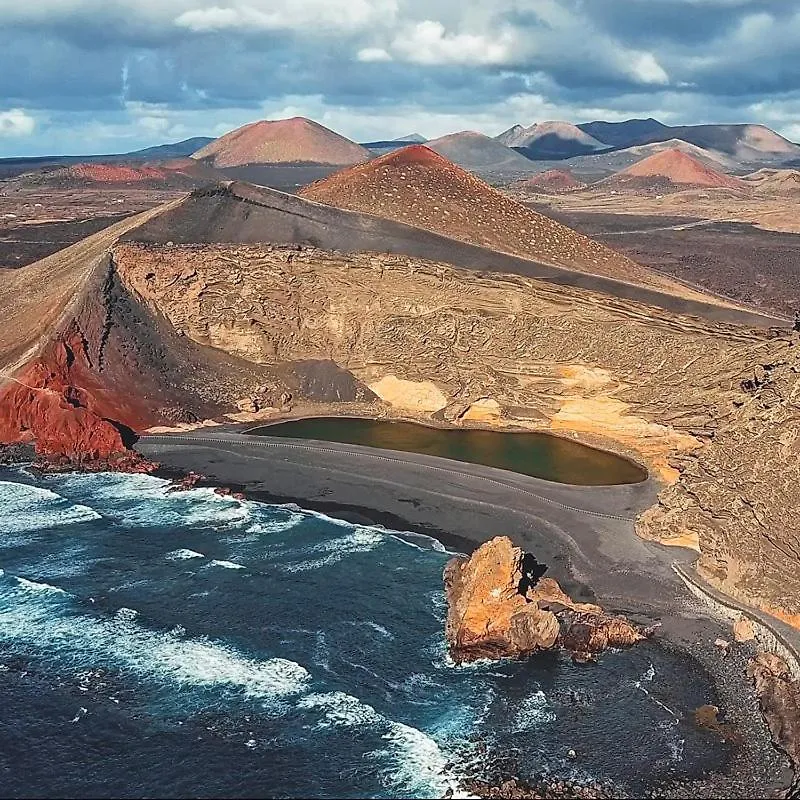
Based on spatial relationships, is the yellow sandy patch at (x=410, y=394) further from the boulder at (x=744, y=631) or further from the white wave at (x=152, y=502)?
the boulder at (x=744, y=631)

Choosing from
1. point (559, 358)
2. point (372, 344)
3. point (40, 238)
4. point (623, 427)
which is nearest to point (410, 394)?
point (372, 344)

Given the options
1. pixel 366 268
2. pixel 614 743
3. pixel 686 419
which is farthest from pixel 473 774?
pixel 366 268

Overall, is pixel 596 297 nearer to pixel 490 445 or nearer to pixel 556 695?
pixel 490 445

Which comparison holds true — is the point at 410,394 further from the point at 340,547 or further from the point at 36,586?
the point at 36,586

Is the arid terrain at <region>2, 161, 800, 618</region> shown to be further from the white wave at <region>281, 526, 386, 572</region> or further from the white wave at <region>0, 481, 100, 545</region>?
the white wave at <region>281, 526, 386, 572</region>

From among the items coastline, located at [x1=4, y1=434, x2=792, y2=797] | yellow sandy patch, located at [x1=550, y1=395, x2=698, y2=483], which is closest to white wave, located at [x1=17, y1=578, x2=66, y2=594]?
coastline, located at [x1=4, y1=434, x2=792, y2=797]
